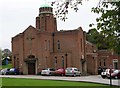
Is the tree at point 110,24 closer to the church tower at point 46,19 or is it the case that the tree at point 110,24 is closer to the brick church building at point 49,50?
the brick church building at point 49,50

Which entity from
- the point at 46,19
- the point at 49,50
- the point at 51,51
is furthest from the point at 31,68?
the point at 46,19

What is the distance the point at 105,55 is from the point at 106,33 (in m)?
72.0

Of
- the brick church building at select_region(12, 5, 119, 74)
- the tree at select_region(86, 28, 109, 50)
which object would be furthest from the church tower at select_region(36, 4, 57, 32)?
the tree at select_region(86, 28, 109, 50)

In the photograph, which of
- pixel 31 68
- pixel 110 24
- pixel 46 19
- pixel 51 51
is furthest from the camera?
pixel 46 19

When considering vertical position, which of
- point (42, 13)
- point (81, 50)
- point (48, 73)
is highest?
point (42, 13)

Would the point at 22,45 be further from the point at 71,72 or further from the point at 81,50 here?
the point at 71,72

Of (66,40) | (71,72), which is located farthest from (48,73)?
(66,40)

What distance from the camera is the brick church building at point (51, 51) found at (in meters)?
67.4

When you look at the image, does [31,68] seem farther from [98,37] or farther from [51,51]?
[98,37]

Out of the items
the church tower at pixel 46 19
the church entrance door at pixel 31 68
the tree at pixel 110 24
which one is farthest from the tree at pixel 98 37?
the church tower at pixel 46 19

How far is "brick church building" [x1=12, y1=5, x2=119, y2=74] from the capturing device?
67375 mm

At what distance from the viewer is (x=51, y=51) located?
230 feet

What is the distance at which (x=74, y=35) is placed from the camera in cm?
A: 6756

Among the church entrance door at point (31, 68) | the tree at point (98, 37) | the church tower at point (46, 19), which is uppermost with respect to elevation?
the church tower at point (46, 19)
